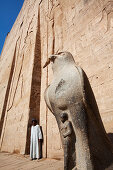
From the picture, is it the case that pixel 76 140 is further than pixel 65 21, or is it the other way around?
pixel 65 21

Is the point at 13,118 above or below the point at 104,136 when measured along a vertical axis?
above

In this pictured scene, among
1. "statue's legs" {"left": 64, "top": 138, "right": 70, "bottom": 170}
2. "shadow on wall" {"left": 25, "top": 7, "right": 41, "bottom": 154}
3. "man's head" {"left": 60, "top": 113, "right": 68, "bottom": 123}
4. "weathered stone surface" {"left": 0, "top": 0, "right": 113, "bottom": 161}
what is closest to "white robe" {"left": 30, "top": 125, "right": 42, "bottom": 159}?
"weathered stone surface" {"left": 0, "top": 0, "right": 113, "bottom": 161}

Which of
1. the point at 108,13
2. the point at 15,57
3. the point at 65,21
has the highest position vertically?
the point at 15,57

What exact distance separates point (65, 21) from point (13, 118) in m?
3.50

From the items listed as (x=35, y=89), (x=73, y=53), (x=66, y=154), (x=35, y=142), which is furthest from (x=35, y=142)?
(x=73, y=53)

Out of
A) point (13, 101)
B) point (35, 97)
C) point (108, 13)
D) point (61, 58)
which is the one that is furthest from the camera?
point (13, 101)

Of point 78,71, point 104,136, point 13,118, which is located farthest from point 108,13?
point 13,118

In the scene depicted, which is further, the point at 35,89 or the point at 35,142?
Result: the point at 35,89

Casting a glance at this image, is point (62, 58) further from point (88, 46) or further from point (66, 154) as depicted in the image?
point (88, 46)

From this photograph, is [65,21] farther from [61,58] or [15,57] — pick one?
[15,57]

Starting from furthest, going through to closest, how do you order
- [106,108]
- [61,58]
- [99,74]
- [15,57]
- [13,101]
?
[15,57] < [13,101] < [99,74] < [106,108] < [61,58]

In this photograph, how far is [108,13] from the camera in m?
2.50

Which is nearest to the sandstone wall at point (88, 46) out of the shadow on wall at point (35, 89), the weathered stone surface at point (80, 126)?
the shadow on wall at point (35, 89)

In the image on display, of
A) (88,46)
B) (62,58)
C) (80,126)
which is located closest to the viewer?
(80,126)
